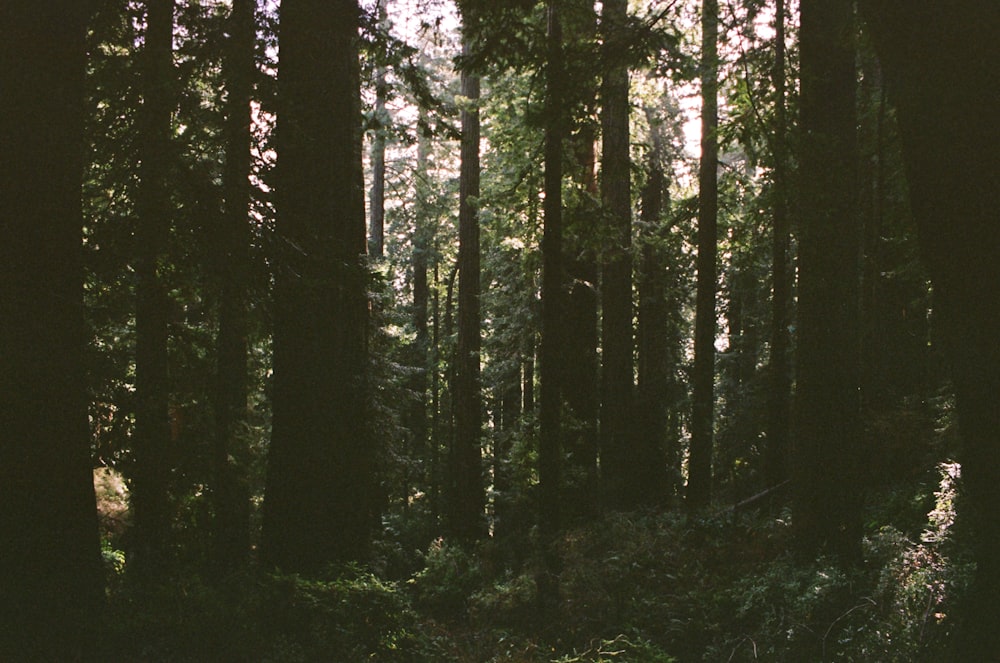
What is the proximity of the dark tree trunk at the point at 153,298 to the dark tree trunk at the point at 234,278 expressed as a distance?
608 mm

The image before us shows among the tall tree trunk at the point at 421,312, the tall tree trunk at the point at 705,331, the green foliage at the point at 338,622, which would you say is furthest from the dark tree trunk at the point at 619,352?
the tall tree trunk at the point at 421,312

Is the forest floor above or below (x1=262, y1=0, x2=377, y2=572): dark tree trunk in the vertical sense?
below

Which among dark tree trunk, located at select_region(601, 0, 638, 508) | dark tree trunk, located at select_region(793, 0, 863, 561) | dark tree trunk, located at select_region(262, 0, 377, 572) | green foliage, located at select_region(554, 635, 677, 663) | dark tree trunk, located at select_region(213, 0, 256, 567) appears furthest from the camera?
dark tree trunk, located at select_region(601, 0, 638, 508)

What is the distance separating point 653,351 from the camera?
2111 centimetres

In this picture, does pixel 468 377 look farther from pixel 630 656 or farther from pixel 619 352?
pixel 630 656

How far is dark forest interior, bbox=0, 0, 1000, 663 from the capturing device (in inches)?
161

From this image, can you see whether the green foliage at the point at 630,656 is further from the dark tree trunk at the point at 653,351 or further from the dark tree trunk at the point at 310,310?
the dark tree trunk at the point at 653,351

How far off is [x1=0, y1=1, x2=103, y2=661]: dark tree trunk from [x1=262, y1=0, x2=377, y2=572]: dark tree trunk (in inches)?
129

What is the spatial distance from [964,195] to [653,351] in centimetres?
1863

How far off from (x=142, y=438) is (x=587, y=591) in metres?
6.62

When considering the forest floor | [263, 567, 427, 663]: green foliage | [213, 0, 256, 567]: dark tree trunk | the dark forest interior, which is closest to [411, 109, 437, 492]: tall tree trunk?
the dark forest interior

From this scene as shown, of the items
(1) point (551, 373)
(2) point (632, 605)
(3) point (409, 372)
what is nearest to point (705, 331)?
(1) point (551, 373)

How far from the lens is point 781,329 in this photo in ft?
48.1

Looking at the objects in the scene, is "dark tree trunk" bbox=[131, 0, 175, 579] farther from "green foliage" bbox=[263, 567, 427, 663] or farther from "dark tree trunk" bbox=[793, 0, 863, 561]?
"dark tree trunk" bbox=[793, 0, 863, 561]
